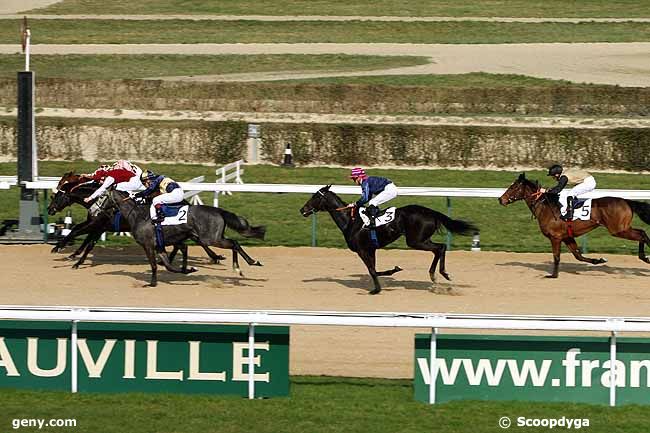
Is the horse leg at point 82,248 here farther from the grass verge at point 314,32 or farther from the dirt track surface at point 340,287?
the grass verge at point 314,32

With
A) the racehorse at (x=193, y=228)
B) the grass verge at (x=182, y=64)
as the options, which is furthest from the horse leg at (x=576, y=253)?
the grass verge at (x=182, y=64)

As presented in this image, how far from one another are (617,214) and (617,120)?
11.6 m

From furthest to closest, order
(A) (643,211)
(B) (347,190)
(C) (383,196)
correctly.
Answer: (B) (347,190) < (A) (643,211) < (C) (383,196)

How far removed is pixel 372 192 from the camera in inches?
565

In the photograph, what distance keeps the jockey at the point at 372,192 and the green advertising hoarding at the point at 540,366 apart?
14.7ft

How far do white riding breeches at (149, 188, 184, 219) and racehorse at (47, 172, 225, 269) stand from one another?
34.3 inches

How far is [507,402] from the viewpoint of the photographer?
9.73 meters

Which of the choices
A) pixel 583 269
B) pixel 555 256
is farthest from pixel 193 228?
pixel 583 269

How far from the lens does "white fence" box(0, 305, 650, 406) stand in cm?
961

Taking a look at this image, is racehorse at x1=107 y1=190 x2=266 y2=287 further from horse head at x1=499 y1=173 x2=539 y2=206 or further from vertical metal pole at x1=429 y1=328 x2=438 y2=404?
vertical metal pole at x1=429 y1=328 x2=438 y2=404

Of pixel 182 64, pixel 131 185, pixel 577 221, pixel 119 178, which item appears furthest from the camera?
pixel 182 64

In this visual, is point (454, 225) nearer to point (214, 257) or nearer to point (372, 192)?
point (372, 192)

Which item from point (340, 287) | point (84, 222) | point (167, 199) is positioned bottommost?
point (340, 287)

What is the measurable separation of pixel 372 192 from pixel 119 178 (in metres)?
3.13
